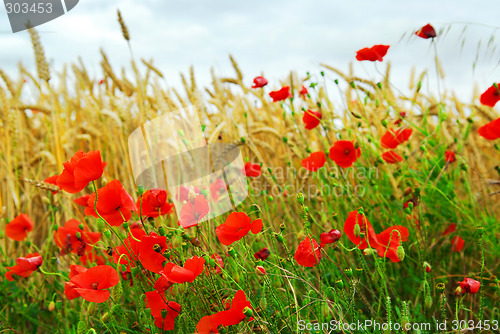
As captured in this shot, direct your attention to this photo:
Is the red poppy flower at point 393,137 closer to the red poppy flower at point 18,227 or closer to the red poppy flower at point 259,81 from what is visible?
the red poppy flower at point 259,81

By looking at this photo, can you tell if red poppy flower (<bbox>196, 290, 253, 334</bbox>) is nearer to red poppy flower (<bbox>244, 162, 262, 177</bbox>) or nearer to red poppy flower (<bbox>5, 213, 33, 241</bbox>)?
red poppy flower (<bbox>244, 162, 262, 177</bbox>)

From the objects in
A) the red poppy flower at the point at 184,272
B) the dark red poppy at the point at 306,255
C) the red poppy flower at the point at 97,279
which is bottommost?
the dark red poppy at the point at 306,255

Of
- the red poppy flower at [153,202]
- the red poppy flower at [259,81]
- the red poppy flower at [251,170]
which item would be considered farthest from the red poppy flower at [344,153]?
the red poppy flower at [153,202]

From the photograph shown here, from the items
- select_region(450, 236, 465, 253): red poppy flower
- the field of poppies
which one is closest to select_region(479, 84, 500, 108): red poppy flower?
the field of poppies

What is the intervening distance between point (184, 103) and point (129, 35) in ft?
1.62

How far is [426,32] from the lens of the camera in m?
1.67

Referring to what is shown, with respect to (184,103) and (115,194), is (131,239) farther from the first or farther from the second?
(184,103)

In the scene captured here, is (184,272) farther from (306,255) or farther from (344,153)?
(344,153)

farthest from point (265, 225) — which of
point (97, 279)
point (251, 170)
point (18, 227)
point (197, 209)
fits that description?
point (18, 227)

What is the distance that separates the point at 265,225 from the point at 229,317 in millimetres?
692

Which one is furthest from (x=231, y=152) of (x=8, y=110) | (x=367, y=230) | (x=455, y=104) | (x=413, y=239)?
(x=455, y=104)

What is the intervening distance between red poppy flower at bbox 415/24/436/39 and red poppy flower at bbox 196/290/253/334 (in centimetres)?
127

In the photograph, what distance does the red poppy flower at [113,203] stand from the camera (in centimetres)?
106

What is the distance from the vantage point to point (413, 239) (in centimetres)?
160
